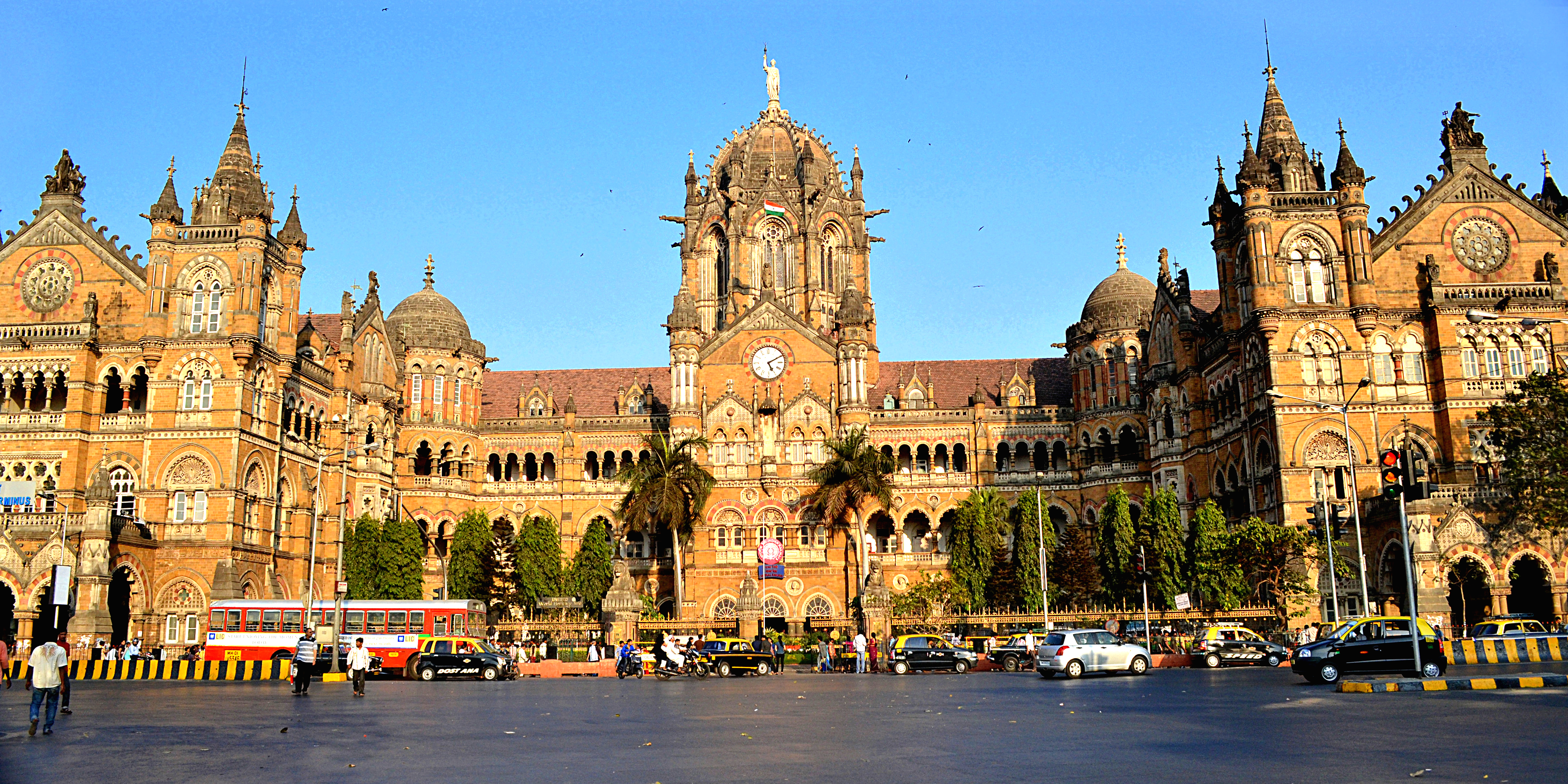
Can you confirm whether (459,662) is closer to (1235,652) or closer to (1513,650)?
(1235,652)

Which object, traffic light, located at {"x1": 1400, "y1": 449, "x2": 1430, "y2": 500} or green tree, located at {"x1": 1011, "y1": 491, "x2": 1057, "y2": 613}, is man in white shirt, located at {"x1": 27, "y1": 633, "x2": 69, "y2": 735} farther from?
green tree, located at {"x1": 1011, "y1": 491, "x2": 1057, "y2": 613}

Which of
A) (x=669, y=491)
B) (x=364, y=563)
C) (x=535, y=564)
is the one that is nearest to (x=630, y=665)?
(x=669, y=491)

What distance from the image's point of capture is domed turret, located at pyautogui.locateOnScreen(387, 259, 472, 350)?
253 ft

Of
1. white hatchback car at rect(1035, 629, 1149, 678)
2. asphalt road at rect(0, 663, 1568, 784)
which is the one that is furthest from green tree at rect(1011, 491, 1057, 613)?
asphalt road at rect(0, 663, 1568, 784)

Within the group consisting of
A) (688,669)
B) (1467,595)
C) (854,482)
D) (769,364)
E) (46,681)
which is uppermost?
(769,364)

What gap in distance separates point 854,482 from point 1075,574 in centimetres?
1203

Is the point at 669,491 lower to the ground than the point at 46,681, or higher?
higher

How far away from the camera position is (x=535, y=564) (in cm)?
6631

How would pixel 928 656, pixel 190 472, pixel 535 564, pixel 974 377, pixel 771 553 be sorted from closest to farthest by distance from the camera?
pixel 928 656 → pixel 190 472 → pixel 535 564 → pixel 771 553 → pixel 974 377

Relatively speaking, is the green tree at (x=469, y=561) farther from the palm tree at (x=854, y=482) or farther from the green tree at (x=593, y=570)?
the palm tree at (x=854, y=482)

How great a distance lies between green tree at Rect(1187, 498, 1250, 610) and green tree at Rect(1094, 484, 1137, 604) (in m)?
3.87

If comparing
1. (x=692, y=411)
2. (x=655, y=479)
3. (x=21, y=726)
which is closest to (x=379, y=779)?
(x=21, y=726)

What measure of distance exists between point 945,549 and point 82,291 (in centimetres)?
4688

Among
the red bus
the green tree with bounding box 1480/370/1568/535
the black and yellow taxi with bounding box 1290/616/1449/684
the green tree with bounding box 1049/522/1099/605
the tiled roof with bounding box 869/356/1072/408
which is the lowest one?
the black and yellow taxi with bounding box 1290/616/1449/684
